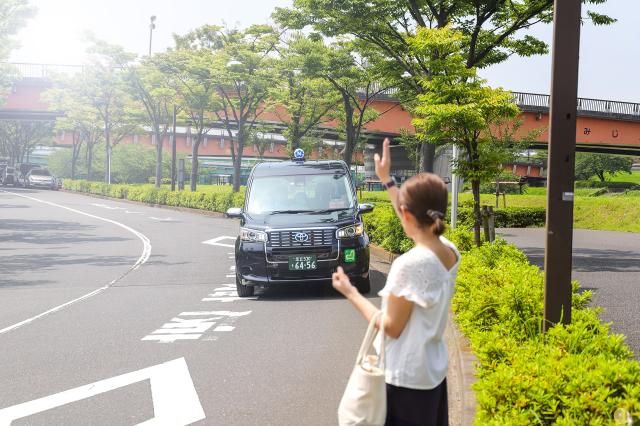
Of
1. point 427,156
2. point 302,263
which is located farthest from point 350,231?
point 427,156

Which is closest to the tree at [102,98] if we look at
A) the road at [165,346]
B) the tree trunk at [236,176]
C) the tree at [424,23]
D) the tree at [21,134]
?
the tree trunk at [236,176]

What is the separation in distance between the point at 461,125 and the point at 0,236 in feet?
48.9

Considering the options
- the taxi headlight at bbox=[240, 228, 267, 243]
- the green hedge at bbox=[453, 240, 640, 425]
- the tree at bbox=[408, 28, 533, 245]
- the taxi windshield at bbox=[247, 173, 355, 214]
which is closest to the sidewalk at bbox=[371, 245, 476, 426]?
the green hedge at bbox=[453, 240, 640, 425]

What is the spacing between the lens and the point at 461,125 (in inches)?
513

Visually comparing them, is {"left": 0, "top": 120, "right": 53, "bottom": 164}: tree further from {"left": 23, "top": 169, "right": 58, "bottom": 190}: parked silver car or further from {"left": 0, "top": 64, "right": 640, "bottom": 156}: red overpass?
{"left": 0, "top": 64, "right": 640, "bottom": 156}: red overpass

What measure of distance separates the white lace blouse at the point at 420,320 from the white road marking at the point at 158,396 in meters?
2.71

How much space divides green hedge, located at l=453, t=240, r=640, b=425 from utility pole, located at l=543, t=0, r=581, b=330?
0.36 meters

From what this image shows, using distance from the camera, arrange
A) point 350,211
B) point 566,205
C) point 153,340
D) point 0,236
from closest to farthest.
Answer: point 566,205, point 153,340, point 350,211, point 0,236

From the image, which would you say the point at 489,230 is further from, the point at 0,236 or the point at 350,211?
the point at 0,236

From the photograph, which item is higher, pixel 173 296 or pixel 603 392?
pixel 603 392

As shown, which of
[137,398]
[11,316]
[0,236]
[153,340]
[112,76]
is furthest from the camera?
[112,76]

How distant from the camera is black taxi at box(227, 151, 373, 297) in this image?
10.5 m

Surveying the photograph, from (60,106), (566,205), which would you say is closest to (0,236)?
(566,205)

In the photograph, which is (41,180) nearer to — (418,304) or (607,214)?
(607,214)
